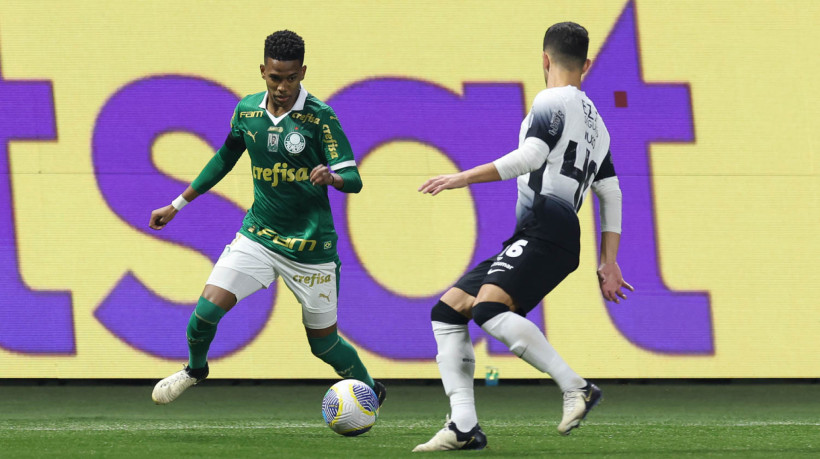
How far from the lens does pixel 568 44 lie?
14.8ft

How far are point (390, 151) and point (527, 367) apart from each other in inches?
83.4

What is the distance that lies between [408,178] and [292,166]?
11.6 feet

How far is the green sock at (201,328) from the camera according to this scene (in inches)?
218

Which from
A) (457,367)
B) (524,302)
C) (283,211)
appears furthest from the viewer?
(283,211)

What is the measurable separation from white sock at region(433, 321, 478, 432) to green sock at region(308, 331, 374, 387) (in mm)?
1273

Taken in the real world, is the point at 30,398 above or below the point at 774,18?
below

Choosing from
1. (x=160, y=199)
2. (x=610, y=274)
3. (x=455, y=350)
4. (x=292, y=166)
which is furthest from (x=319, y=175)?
(x=160, y=199)

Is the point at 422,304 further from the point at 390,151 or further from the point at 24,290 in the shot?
the point at 24,290

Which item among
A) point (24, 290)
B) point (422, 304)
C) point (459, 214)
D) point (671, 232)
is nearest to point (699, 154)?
point (671, 232)

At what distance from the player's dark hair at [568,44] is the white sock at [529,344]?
1068mm

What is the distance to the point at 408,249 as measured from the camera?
360 inches

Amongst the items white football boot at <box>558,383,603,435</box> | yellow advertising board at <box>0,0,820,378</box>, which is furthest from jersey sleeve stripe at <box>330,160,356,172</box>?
yellow advertising board at <box>0,0,820,378</box>

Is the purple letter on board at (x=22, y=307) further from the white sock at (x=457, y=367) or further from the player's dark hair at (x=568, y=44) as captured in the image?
the player's dark hair at (x=568, y=44)

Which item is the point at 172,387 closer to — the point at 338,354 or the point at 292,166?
the point at 338,354
